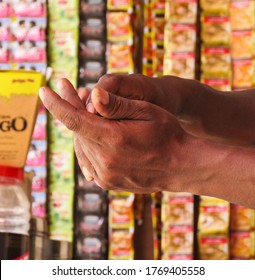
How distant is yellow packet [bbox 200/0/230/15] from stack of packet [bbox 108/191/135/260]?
0.87 m

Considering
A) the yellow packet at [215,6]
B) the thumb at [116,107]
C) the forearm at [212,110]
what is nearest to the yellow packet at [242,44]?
the yellow packet at [215,6]

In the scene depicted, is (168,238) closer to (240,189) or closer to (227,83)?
(227,83)

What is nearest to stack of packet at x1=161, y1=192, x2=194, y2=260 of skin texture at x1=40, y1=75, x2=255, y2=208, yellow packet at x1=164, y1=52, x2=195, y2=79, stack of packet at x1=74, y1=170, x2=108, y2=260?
stack of packet at x1=74, y1=170, x2=108, y2=260

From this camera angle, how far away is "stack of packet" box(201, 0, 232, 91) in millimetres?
3010

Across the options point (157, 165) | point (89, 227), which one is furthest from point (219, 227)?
point (157, 165)

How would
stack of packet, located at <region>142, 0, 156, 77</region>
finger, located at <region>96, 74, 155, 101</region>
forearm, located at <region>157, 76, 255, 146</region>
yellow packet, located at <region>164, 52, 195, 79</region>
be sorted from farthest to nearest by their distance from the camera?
stack of packet, located at <region>142, 0, 156, 77</region>, yellow packet, located at <region>164, 52, 195, 79</region>, forearm, located at <region>157, 76, 255, 146</region>, finger, located at <region>96, 74, 155, 101</region>

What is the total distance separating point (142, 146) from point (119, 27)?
192 centimetres

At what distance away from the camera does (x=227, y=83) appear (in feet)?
9.84

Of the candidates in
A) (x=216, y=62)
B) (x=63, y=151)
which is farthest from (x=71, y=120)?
(x=216, y=62)

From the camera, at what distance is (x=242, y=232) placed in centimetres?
304

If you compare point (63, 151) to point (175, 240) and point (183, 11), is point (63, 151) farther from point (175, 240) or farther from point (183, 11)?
point (183, 11)

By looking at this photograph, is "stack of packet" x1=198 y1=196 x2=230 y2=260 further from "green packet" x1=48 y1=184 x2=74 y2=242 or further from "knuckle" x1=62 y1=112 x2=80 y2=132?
"knuckle" x1=62 y1=112 x2=80 y2=132

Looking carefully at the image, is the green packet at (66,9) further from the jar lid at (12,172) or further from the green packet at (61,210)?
the jar lid at (12,172)

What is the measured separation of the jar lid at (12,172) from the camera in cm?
156
